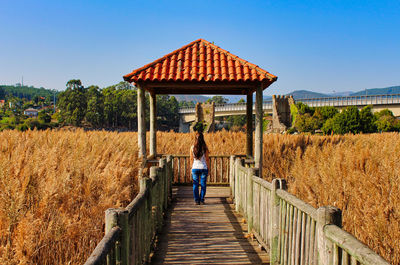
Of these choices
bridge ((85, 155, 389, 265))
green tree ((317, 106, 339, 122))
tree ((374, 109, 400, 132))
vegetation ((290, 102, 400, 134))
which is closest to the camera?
bridge ((85, 155, 389, 265))

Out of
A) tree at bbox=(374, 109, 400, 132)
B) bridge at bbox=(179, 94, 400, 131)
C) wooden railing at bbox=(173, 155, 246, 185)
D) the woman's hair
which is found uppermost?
bridge at bbox=(179, 94, 400, 131)

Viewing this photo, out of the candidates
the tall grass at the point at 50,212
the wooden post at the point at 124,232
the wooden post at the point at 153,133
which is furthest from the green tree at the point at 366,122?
the wooden post at the point at 124,232

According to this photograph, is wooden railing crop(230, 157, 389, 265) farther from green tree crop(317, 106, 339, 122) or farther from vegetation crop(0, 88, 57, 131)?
green tree crop(317, 106, 339, 122)

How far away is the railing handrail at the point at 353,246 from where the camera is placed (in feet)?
5.58

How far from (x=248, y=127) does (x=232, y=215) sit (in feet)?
11.4

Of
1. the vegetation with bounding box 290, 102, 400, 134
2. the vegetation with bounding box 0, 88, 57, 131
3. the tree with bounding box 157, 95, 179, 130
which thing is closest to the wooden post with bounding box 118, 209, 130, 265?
the vegetation with bounding box 0, 88, 57, 131

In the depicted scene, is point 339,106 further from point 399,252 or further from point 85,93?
point 85,93

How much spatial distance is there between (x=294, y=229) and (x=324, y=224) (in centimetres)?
86

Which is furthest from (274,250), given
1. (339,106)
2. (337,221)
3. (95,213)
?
(339,106)

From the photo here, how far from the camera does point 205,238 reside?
494 cm

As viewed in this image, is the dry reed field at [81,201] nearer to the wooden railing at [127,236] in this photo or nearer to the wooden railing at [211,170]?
the wooden railing at [127,236]

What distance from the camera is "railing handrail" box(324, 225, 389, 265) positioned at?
1.70 meters

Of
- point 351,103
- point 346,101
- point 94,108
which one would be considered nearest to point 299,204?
point 351,103

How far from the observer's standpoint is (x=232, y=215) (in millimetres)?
6328
